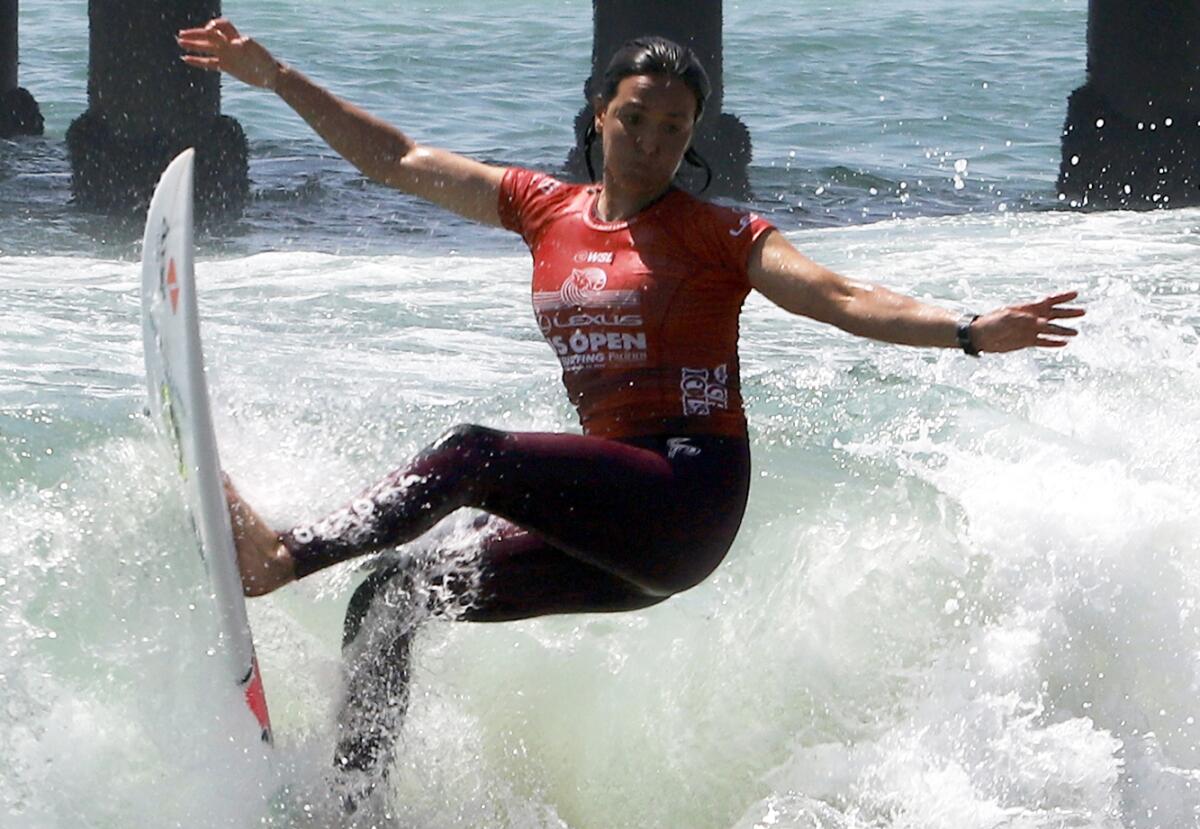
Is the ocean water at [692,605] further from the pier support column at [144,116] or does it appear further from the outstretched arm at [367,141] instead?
the pier support column at [144,116]

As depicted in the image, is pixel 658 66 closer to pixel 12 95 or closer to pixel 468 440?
pixel 468 440

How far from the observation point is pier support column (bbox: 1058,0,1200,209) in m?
14.0

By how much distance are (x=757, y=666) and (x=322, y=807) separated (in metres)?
1.44

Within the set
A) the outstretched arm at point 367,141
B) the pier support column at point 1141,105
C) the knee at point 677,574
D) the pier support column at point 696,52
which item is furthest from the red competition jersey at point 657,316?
the pier support column at point 1141,105

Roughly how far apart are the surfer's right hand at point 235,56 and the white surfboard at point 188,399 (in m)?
0.55

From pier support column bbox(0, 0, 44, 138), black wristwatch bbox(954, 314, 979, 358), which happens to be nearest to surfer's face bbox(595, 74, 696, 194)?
black wristwatch bbox(954, 314, 979, 358)

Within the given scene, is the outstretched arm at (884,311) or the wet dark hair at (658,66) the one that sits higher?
the wet dark hair at (658,66)

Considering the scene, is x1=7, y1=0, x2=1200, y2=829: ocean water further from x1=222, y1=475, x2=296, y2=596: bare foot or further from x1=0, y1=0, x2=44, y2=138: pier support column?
x1=0, y1=0, x2=44, y2=138: pier support column

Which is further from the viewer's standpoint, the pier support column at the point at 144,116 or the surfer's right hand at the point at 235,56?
the pier support column at the point at 144,116

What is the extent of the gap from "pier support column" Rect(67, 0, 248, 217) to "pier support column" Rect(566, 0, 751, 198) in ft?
9.62

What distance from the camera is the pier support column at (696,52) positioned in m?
13.9

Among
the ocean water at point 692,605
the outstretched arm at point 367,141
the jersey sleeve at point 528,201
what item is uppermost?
the outstretched arm at point 367,141

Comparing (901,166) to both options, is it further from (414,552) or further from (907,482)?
(414,552)

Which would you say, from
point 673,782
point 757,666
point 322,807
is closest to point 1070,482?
point 757,666
